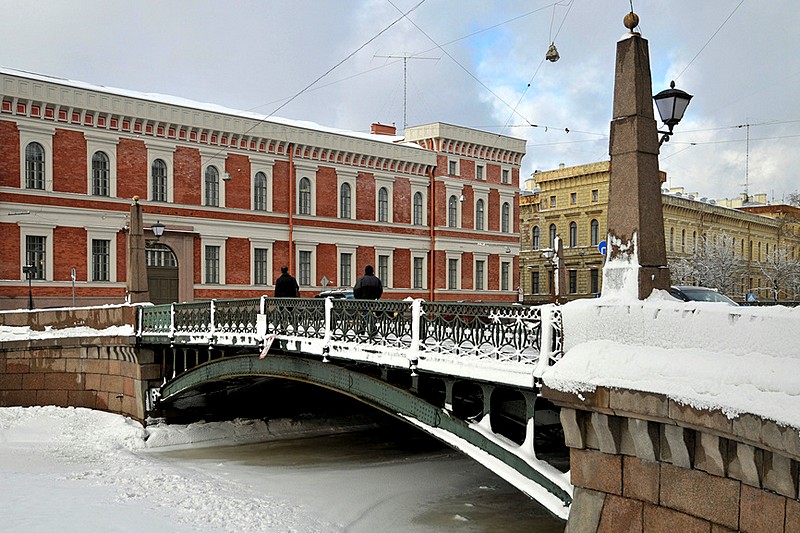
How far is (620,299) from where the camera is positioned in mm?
8359

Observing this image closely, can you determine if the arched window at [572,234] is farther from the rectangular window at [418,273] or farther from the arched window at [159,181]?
the arched window at [159,181]

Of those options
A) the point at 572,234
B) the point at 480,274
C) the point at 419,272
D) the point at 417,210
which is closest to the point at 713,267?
the point at 572,234

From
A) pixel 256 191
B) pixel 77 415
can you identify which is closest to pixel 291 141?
pixel 256 191

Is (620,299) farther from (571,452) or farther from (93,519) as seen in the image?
(93,519)

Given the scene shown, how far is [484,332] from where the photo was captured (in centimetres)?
1038

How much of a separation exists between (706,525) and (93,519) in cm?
849

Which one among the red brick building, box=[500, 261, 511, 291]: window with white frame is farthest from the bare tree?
the red brick building

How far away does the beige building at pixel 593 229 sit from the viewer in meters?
52.5

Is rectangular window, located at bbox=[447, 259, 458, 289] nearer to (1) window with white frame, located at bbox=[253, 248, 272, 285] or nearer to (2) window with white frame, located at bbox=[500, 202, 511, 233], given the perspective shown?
(2) window with white frame, located at bbox=[500, 202, 511, 233]

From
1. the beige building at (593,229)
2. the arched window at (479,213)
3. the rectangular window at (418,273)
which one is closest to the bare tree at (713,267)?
the beige building at (593,229)

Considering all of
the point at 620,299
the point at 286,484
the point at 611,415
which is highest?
→ the point at 620,299

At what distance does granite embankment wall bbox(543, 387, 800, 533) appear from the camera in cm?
649

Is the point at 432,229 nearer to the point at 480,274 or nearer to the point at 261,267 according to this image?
the point at 480,274

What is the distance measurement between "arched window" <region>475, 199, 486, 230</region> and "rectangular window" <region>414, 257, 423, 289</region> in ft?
13.4
